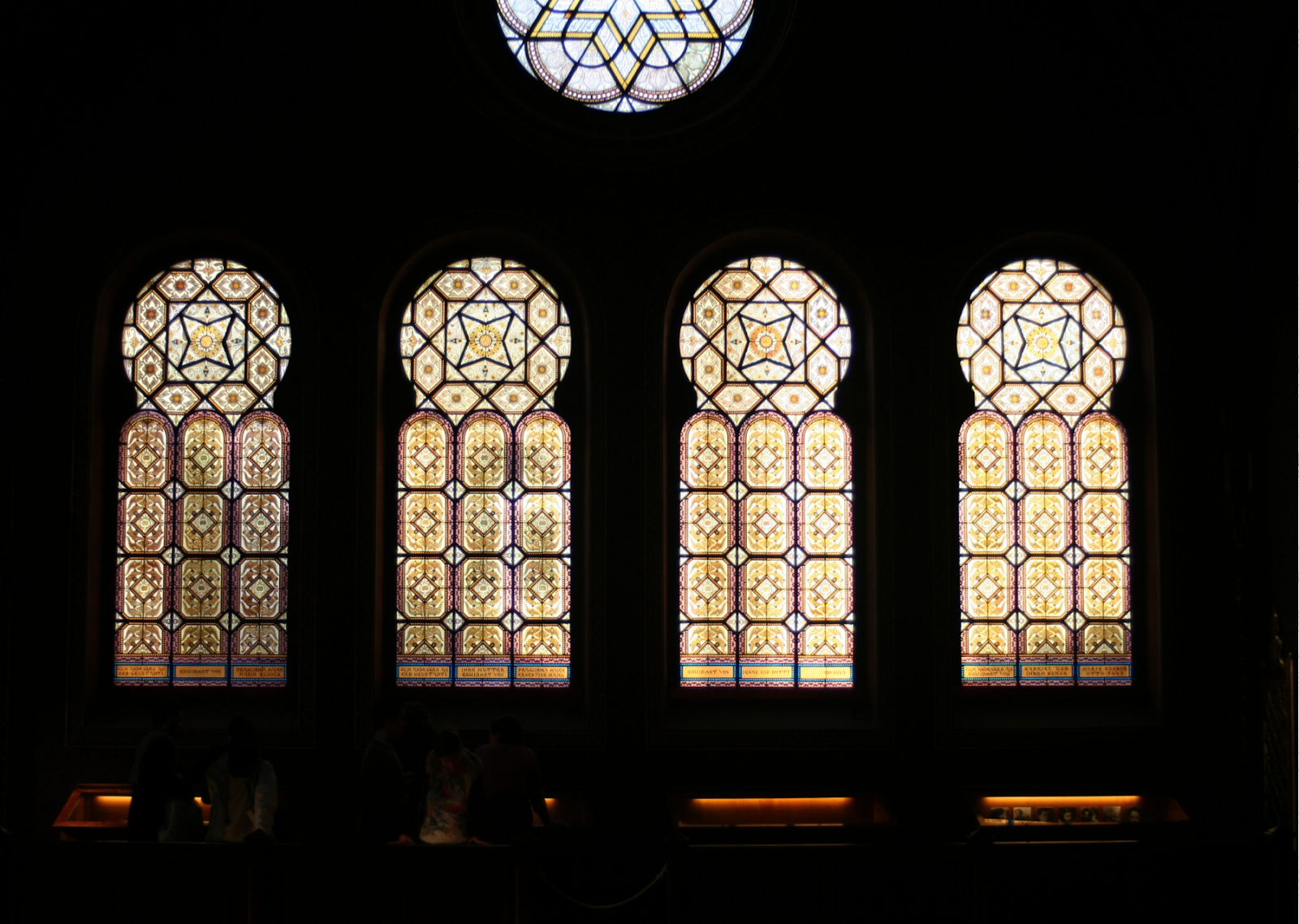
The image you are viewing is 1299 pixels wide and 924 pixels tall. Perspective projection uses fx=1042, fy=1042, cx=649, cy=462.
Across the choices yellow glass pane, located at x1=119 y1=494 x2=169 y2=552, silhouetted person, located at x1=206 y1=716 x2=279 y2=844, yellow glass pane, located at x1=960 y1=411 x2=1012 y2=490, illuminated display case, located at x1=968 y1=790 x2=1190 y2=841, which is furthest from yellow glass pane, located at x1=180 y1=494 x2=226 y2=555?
illuminated display case, located at x1=968 y1=790 x2=1190 y2=841

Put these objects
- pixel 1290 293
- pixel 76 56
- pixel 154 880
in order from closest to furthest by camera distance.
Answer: pixel 154 880 → pixel 1290 293 → pixel 76 56

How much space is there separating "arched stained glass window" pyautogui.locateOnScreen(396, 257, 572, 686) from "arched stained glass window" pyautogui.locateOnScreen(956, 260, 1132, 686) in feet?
8.63

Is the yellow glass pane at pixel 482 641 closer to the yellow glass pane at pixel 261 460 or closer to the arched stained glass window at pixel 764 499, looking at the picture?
the arched stained glass window at pixel 764 499

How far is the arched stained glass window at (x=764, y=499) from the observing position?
663 centimetres

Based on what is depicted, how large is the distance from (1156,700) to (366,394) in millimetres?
5264

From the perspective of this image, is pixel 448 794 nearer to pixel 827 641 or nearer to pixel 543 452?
pixel 543 452

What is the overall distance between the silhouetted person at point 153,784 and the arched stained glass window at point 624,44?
450 cm

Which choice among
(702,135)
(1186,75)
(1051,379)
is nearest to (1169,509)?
(1051,379)

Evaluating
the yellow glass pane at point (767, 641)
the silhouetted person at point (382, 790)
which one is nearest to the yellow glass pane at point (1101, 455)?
the yellow glass pane at point (767, 641)

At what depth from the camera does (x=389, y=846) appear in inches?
176

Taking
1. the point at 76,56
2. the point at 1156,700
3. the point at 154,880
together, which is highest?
the point at 76,56

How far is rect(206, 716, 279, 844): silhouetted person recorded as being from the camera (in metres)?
4.86

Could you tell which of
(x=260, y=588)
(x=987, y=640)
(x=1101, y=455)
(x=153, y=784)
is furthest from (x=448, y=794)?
(x=1101, y=455)

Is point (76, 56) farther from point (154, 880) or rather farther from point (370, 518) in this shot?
point (154, 880)
